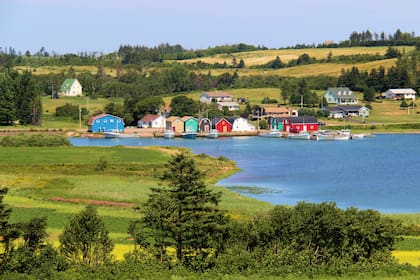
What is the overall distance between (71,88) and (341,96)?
3476 centimetres

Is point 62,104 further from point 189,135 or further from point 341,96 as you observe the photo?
point 341,96

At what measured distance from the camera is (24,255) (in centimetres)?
1639

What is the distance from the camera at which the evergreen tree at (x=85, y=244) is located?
17.0m

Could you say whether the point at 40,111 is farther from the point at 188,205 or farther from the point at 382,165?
the point at 188,205

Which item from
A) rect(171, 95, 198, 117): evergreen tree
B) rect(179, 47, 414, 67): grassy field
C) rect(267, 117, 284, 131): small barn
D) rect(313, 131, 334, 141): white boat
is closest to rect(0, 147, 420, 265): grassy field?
rect(313, 131, 334, 141): white boat

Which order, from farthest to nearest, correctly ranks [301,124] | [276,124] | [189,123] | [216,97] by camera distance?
[216,97] < [276,124] < [189,123] < [301,124]

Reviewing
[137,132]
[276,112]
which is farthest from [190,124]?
[276,112]

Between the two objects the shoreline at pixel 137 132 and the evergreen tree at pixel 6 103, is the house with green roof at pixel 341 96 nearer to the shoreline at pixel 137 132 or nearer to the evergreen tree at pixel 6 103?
the shoreline at pixel 137 132

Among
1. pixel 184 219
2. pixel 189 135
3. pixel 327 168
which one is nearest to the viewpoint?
pixel 184 219

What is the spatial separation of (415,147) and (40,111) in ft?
112

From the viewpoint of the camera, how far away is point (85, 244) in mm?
17156

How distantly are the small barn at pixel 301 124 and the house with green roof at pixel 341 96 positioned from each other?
13.7m

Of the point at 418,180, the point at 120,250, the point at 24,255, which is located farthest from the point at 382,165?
the point at 24,255

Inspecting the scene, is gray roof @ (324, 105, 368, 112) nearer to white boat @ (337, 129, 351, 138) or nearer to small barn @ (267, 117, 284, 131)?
small barn @ (267, 117, 284, 131)
